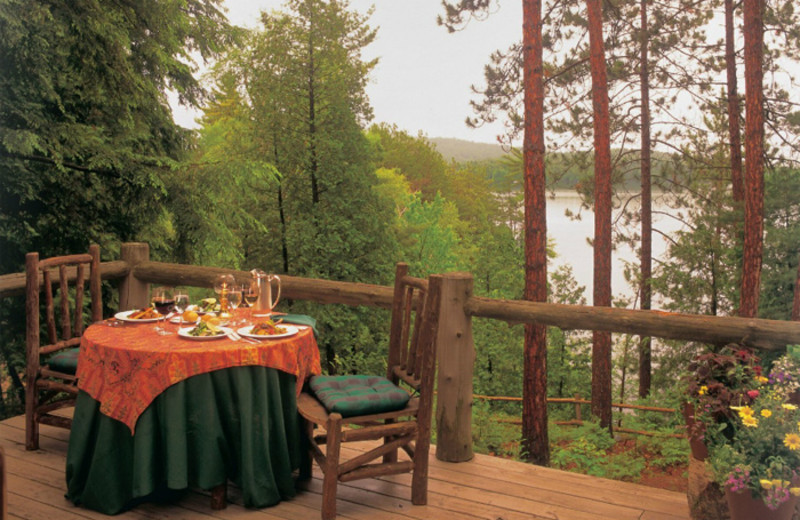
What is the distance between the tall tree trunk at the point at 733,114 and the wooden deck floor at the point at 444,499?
31.8 feet

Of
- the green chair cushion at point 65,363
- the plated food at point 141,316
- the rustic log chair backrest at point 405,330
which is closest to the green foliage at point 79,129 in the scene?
the green chair cushion at point 65,363

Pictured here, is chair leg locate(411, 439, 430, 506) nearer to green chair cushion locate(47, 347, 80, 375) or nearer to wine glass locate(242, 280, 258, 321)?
wine glass locate(242, 280, 258, 321)

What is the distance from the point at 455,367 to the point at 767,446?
130cm

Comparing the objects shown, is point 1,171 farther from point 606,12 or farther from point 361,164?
point 606,12

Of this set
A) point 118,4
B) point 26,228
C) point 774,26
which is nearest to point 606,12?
point 774,26

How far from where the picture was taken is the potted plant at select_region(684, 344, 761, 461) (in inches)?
92.2

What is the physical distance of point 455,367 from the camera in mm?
3062

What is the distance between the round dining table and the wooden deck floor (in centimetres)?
7

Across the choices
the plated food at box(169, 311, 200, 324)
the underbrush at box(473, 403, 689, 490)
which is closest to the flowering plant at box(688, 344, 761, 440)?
the plated food at box(169, 311, 200, 324)

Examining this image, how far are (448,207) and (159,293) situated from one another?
822 inches

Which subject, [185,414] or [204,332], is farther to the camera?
[204,332]

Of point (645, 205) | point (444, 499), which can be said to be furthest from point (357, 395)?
point (645, 205)

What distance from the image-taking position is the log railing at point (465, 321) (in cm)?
257
